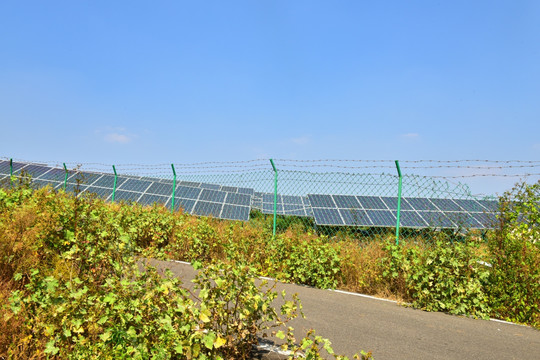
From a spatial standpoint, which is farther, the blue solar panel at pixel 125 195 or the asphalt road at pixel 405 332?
the blue solar panel at pixel 125 195

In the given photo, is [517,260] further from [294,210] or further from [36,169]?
[36,169]

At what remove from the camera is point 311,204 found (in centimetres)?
1368

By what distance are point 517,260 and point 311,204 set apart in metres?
7.59

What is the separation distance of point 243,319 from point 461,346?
2833 millimetres

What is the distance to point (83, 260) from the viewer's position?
5152 mm

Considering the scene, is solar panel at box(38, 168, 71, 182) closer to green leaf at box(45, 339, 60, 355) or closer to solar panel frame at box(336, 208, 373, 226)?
solar panel frame at box(336, 208, 373, 226)

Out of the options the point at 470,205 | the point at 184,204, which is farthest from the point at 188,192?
the point at 470,205

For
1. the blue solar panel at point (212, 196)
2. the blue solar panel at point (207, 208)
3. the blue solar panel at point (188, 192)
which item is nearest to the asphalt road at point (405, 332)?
the blue solar panel at point (207, 208)

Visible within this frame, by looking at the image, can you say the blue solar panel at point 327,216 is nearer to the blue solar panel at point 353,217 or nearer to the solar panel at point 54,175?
the blue solar panel at point 353,217

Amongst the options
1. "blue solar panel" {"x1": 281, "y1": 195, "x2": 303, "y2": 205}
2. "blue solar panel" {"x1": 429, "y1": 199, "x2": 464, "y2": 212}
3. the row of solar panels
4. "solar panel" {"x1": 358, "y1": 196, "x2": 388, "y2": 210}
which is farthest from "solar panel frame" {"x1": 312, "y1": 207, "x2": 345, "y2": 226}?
"blue solar panel" {"x1": 281, "y1": 195, "x2": 303, "y2": 205}

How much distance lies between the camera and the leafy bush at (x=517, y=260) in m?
6.34

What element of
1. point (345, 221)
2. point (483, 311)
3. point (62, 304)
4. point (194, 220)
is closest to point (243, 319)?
point (62, 304)

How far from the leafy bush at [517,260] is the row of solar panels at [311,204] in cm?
199

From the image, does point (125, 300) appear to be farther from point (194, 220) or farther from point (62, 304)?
point (194, 220)
